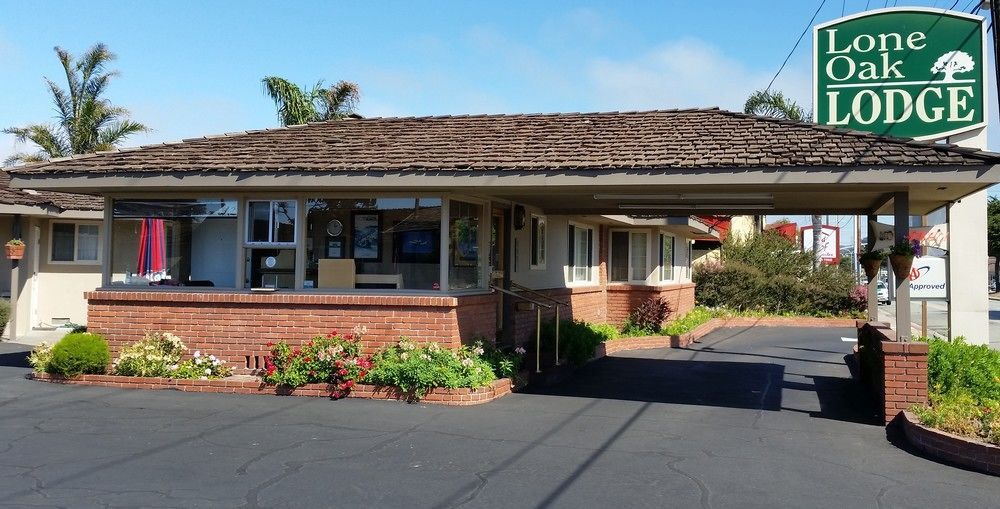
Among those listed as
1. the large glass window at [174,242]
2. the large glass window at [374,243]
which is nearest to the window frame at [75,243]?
the large glass window at [174,242]

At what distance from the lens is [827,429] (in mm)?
9789

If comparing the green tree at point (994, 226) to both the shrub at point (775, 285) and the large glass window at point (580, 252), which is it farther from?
the large glass window at point (580, 252)

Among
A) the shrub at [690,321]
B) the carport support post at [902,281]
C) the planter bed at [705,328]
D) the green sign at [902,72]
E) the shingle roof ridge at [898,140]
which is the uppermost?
the green sign at [902,72]

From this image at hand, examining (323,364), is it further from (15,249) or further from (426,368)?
(15,249)

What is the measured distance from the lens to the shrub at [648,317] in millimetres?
21656

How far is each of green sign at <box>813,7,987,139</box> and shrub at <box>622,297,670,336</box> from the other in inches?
309

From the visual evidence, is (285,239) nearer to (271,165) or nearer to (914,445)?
(271,165)

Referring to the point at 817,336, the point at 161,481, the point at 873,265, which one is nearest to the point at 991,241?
the point at 817,336

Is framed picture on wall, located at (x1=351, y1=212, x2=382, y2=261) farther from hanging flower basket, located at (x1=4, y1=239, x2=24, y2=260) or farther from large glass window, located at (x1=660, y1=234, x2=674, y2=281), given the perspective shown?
large glass window, located at (x1=660, y1=234, x2=674, y2=281)

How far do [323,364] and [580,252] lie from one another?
9.86 meters

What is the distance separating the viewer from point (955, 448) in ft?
26.5

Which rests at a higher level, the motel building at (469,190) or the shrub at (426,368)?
the motel building at (469,190)

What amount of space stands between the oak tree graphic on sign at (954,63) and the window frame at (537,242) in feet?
24.4

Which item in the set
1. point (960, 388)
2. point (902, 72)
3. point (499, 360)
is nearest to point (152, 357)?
point (499, 360)
